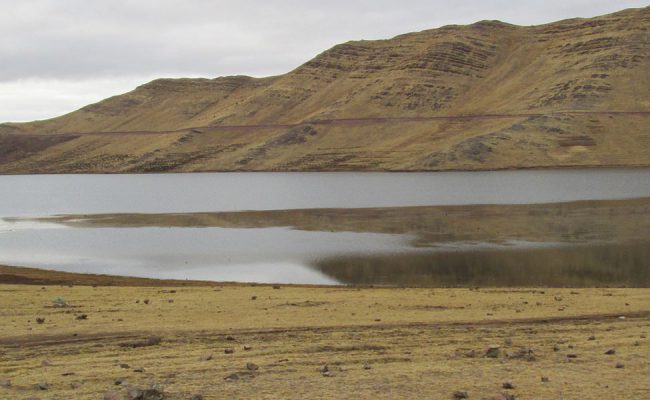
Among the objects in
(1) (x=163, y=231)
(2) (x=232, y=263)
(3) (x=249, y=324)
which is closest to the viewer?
(3) (x=249, y=324)

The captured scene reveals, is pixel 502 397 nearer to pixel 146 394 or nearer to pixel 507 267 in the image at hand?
pixel 146 394

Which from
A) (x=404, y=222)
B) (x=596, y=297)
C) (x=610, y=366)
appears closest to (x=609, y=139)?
(x=404, y=222)

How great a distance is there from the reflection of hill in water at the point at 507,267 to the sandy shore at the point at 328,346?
333 inches

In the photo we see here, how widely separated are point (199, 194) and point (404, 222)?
53.1 metres

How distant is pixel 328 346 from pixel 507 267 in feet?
75.3

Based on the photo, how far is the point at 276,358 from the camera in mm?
13789

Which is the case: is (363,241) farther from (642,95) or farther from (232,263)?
(642,95)

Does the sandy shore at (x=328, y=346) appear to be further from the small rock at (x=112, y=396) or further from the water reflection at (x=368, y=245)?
the water reflection at (x=368, y=245)

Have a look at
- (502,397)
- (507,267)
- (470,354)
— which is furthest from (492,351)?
(507,267)

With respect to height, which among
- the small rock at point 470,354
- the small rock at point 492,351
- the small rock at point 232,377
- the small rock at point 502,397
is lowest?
the small rock at point 502,397

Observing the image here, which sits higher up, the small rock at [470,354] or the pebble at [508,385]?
the small rock at [470,354]

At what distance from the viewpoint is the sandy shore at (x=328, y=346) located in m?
11.6

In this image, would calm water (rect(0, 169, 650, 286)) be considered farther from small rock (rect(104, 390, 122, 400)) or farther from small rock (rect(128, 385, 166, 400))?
small rock (rect(104, 390, 122, 400))

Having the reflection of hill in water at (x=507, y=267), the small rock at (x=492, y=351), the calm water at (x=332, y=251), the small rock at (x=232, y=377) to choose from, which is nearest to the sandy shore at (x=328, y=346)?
the small rock at (x=232, y=377)
